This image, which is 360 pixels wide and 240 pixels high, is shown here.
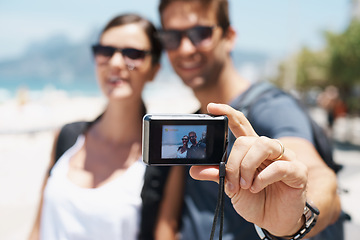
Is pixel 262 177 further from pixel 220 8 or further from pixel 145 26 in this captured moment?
pixel 220 8

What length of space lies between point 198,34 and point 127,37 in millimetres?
418

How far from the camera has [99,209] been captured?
177 cm

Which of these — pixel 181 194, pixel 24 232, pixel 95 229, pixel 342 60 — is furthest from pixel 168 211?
pixel 342 60

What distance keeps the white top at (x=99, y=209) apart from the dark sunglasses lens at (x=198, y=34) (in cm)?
81

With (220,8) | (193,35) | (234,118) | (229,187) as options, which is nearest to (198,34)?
(193,35)

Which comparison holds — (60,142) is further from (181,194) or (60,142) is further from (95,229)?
(181,194)

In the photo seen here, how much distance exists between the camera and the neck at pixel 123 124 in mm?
2061

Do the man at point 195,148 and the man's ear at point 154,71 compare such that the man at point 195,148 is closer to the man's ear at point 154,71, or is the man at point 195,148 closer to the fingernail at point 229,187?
the fingernail at point 229,187

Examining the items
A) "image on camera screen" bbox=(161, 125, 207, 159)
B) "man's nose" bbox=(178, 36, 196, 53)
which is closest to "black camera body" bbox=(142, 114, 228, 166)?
"image on camera screen" bbox=(161, 125, 207, 159)

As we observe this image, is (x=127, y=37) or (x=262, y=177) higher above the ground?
(x=127, y=37)

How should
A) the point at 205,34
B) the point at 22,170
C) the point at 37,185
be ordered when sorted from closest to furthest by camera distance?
the point at 205,34
the point at 37,185
the point at 22,170

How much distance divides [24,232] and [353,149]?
33.7ft

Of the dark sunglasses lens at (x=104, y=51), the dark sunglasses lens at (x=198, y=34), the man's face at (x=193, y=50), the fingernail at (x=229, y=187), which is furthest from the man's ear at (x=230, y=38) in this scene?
the fingernail at (x=229, y=187)

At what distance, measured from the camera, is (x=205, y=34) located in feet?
6.58
